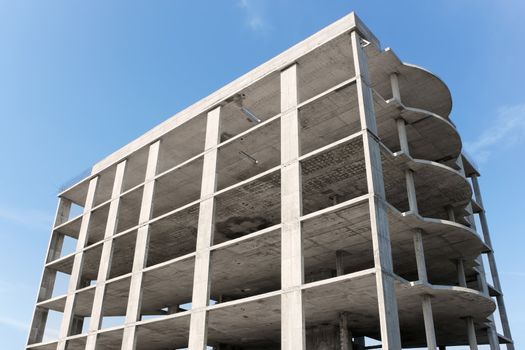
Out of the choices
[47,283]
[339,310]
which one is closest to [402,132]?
[339,310]

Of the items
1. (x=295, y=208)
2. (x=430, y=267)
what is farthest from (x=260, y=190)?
(x=430, y=267)

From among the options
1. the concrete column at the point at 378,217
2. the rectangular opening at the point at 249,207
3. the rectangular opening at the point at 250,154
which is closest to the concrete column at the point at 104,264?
the rectangular opening at the point at 249,207

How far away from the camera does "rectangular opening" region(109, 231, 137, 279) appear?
33562 mm

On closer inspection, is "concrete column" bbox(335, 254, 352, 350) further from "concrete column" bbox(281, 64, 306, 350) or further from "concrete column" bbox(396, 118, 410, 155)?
"concrete column" bbox(396, 118, 410, 155)

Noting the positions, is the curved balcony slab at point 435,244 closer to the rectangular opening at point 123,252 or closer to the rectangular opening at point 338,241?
the rectangular opening at point 338,241

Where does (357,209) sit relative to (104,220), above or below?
below

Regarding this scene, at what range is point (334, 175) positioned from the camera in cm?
2588

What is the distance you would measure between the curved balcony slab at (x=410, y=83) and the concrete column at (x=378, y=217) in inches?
57.5

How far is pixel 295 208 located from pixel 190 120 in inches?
452

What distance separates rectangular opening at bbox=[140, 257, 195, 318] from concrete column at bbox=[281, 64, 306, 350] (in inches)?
265

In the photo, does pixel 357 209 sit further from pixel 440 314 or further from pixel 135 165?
pixel 135 165

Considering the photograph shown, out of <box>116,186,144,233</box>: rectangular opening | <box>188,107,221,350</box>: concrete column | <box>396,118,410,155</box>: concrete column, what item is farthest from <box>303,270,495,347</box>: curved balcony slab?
<box>116,186,144,233</box>: rectangular opening

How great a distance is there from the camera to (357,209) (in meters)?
20.4

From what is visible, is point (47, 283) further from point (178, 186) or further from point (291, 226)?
point (291, 226)
